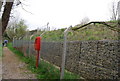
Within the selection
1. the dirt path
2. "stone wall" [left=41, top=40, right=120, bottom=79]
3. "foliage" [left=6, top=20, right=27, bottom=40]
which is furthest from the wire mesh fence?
"foliage" [left=6, top=20, right=27, bottom=40]

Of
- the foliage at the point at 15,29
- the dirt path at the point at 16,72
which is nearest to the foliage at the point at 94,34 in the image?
the dirt path at the point at 16,72

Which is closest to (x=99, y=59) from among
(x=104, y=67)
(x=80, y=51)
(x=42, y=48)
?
(x=104, y=67)

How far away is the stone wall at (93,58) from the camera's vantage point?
10.4 feet

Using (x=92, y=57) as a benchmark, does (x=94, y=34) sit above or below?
above

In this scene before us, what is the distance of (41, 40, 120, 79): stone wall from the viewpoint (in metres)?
3.18

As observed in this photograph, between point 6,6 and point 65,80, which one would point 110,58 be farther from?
point 6,6

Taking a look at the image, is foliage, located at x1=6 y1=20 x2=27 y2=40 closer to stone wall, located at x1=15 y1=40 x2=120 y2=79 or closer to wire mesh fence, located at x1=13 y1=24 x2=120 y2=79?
wire mesh fence, located at x1=13 y1=24 x2=120 y2=79

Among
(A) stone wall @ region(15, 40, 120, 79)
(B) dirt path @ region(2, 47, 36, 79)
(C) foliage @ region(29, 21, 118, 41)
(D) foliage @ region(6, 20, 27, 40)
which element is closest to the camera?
(A) stone wall @ region(15, 40, 120, 79)

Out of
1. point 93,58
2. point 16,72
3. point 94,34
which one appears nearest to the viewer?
point 93,58

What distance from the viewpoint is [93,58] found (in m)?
3.81

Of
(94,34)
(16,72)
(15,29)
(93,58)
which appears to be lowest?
(16,72)

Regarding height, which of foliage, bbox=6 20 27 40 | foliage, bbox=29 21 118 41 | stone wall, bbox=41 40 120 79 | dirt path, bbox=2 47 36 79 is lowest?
dirt path, bbox=2 47 36 79

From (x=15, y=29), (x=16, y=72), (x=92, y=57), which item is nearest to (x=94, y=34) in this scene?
(x=92, y=57)

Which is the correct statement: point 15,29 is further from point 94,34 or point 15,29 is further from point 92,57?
point 92,57
